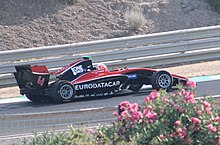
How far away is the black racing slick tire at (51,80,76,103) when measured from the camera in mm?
15453

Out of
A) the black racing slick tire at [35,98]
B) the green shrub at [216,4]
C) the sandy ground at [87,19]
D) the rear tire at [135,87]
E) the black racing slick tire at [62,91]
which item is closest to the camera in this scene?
the black racing slick tire at [62,91]

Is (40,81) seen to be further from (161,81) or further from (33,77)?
(161,81)

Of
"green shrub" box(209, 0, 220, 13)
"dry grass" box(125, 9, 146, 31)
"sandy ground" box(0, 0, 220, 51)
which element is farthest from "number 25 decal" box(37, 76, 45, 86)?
"green shrub" box(209, 0, 220, 13)

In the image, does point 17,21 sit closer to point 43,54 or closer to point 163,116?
point 43,54

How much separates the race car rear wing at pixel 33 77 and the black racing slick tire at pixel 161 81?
7.96 feet

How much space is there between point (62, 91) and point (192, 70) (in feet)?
19.1

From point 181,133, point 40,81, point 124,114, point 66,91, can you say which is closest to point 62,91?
point 66,91

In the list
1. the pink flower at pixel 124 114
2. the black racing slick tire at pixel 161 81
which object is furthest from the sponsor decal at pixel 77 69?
the pink flower at pixel 124 114

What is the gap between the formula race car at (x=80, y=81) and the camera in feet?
51.0

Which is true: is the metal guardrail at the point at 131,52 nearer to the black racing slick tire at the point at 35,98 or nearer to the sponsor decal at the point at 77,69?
the black racing slick tire at the point at 35,98

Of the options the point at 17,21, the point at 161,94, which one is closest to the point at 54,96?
the point at 161,94

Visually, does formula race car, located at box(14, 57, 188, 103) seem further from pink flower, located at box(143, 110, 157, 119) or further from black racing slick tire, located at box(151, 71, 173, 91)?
pink flower, located at box(143, 110, 157, 119)

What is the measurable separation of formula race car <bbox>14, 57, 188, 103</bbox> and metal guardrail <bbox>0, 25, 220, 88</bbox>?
3.56 meters

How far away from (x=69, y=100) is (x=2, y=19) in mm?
11948
